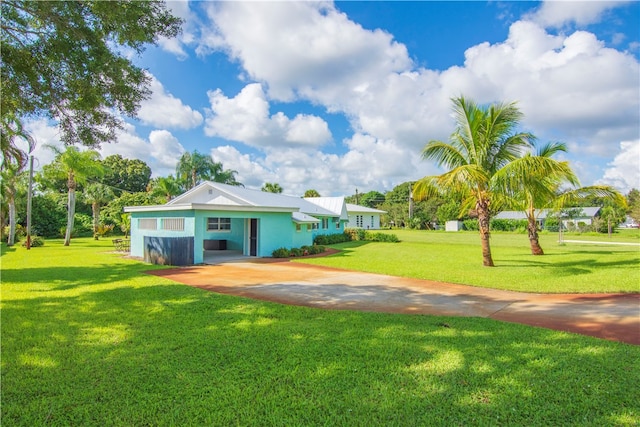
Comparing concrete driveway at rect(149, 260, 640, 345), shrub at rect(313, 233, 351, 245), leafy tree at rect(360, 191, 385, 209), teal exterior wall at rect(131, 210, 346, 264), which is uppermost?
leafy tree at rect(360, 191, 385, 209)

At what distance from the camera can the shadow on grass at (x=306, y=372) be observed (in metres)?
3.22

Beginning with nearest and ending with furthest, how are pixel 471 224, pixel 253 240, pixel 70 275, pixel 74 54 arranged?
pixel 74 54
pixel 70 275
pixel 253 240
pixel 471 224

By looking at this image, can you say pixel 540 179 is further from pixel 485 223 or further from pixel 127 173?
pixel 127 173

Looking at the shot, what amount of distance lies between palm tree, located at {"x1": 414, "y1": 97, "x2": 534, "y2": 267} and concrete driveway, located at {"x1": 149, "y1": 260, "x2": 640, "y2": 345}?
4573 millimetres

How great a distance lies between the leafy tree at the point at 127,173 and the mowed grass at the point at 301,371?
165ft

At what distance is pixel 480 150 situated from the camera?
44.2ft

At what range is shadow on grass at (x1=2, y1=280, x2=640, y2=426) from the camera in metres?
3.22

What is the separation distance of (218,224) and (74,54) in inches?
598

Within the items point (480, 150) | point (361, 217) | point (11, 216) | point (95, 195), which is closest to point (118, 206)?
point (95, 195)

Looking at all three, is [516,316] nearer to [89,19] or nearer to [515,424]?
[515,424]

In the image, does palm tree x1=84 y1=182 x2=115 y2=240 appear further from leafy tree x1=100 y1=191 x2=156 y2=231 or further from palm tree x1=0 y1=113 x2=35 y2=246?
palm tree x1=0 y1=113 x2=35 y2=246

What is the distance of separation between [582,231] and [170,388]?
53.2m

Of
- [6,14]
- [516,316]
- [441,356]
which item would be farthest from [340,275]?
[6,14]

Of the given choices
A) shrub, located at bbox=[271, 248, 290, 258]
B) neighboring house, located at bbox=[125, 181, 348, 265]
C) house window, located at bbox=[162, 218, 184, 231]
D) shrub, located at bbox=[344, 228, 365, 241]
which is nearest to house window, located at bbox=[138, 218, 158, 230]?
neighboring house, located at bbox=[125, 181, 348, 265]
